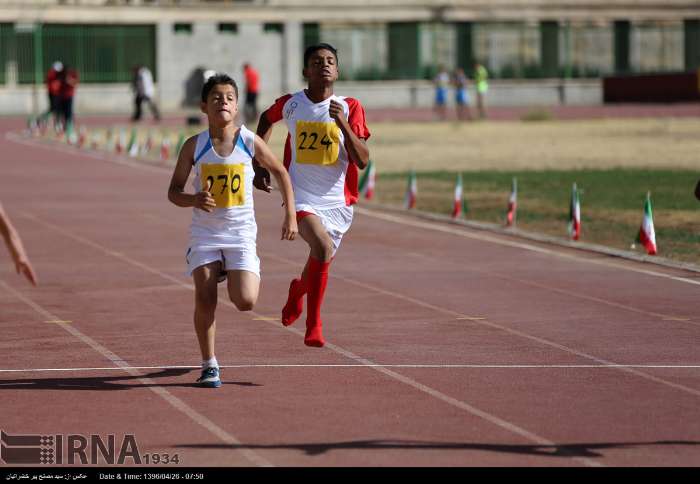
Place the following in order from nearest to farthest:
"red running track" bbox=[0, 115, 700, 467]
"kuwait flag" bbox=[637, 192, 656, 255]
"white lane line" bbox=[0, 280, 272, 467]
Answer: "white lane line" bbox=[0, 280, 272, 467] < "red running track" bbox=[0, 115, 700, 467] < "kuwait flag" bbox=[637, 192, 656, 255]

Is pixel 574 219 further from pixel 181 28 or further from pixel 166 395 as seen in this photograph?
pixel 181 28

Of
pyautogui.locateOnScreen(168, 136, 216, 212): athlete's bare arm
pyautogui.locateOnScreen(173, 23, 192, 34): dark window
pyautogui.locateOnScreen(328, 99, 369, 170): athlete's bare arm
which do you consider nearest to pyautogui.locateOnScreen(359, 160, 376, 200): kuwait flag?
pyautogui.locateOnScreen(328, 99, 369, 170): athlete's bare arm

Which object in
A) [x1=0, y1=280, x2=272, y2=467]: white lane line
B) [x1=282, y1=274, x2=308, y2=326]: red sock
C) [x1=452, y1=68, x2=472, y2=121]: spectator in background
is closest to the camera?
[x1=0, y1=280, x2=272, y2=467]: white lane line

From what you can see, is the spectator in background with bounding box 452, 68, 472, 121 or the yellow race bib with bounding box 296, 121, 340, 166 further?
the spectator in background with bounding box 452, 68, 472, 121

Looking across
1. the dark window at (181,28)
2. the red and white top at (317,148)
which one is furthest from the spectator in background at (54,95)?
the red and white top at (317,148)

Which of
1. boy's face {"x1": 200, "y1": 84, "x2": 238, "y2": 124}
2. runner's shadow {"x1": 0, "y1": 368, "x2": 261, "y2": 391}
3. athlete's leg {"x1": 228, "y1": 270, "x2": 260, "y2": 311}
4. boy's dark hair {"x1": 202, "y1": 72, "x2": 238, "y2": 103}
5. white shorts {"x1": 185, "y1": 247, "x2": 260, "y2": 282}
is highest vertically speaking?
boy's dark hair {"x1": 202, "y1": 72, "x2": 238, "y2": 103}

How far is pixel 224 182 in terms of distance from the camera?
9.94 metres

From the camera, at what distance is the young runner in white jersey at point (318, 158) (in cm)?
1091

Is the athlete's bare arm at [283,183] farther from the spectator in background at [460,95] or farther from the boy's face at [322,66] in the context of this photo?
the spectator in background at [460,95]

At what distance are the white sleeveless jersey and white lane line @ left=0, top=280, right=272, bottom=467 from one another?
0.89 meters

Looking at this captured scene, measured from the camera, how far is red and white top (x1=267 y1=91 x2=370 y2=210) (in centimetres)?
1104

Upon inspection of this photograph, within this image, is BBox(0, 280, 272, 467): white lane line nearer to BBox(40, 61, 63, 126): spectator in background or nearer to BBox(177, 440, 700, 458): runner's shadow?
BBox(177, 440, 700, 458): runner's shadow

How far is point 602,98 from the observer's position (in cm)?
7538

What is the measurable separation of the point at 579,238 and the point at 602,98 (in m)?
57.0
